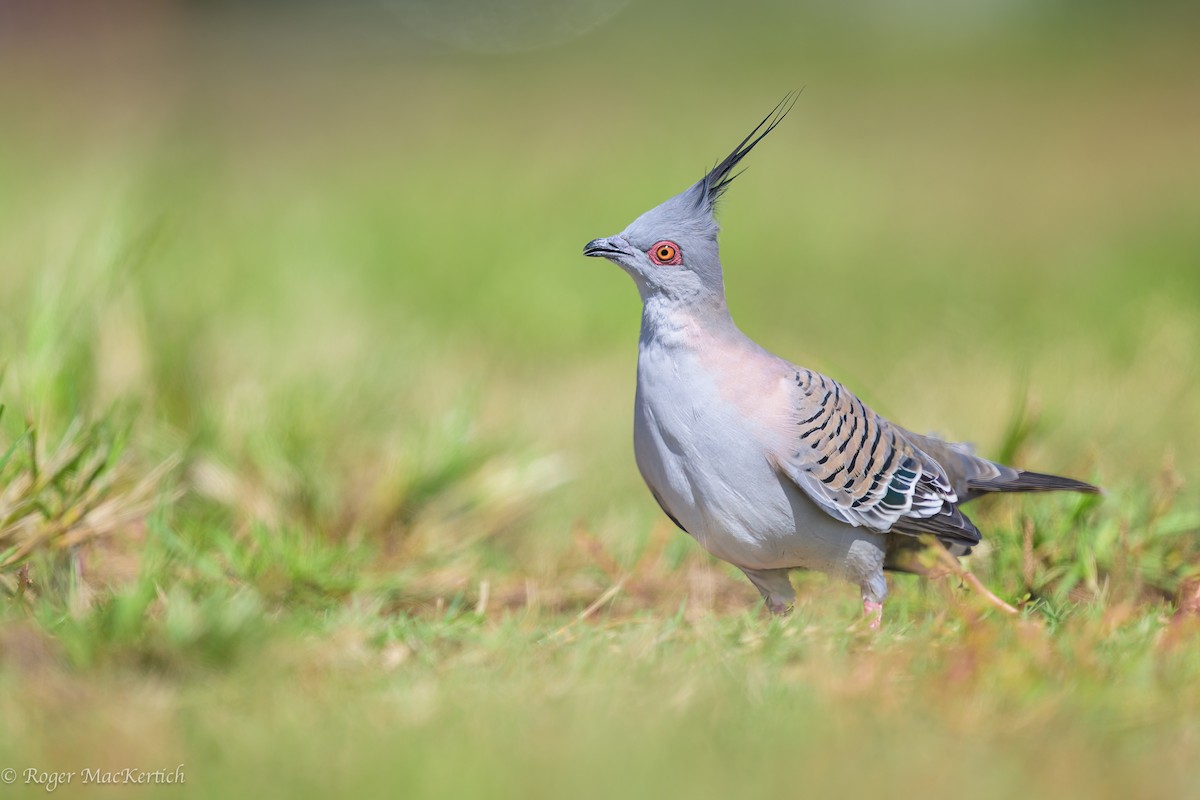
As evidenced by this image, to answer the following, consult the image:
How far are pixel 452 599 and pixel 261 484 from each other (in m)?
0.93

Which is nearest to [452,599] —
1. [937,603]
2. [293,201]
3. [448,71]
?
[937,603]

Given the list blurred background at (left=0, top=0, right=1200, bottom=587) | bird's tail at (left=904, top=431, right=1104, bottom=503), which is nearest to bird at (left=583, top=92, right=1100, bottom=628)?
bird's tail at (left=904, top=431, right=1104, bottom=503)

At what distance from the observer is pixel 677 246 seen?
3.76 metres

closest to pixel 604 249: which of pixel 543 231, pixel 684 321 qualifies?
pixel 684 321

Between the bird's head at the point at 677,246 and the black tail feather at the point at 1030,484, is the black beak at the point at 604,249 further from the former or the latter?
the black tail feather at the point at 1030,484

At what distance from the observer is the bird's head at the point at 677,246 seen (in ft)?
12.3

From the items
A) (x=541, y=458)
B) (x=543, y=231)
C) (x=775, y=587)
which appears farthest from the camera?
(x=543, y=231)

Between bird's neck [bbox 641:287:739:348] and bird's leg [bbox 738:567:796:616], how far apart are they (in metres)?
0.77

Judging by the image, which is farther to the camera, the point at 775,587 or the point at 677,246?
the point at 775,587

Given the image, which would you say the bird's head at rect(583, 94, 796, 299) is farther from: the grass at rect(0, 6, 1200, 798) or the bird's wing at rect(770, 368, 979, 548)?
the grass at rect(0, 6, 1200, 798)

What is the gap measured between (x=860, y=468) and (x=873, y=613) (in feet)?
1.55

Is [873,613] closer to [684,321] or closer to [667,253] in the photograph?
[684,321]

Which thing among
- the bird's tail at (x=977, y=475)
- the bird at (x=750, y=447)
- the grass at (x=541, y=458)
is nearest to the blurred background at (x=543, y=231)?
the grass at (x=541, y=458)

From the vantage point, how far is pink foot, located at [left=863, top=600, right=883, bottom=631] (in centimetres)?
344
